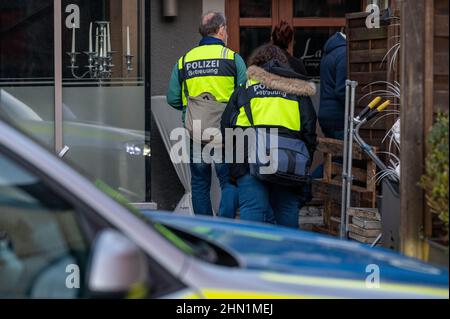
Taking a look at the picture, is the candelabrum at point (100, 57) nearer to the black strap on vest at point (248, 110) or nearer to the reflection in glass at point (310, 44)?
the reflection in glass at point (310, 44)

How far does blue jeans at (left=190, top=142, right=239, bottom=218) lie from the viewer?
794cm

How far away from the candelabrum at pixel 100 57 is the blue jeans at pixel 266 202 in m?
2.35

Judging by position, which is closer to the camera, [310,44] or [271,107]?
[271,107]

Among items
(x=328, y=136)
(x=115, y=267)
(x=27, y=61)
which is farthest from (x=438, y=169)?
(x=27, y=61)

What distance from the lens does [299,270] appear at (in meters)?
3.21

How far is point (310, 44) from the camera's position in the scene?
32.2 ft

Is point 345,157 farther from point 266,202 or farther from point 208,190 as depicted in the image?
point 208,190

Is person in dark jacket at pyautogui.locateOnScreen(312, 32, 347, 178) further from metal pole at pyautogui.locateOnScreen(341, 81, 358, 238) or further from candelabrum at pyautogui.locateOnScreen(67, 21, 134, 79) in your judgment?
candelabrum at pyautogui.locateOnScreen(67, 21, 134, 79)

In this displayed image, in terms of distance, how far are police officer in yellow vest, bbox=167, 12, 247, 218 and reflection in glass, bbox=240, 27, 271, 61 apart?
5.79 ft

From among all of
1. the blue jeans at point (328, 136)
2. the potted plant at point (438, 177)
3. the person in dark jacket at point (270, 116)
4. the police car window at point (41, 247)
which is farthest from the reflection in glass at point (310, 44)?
the police car window at point (41, 247)

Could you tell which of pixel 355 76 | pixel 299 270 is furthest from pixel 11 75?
pixel 299 270

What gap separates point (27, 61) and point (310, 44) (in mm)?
2830

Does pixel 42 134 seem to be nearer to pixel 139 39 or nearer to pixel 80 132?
pixel 80 132
